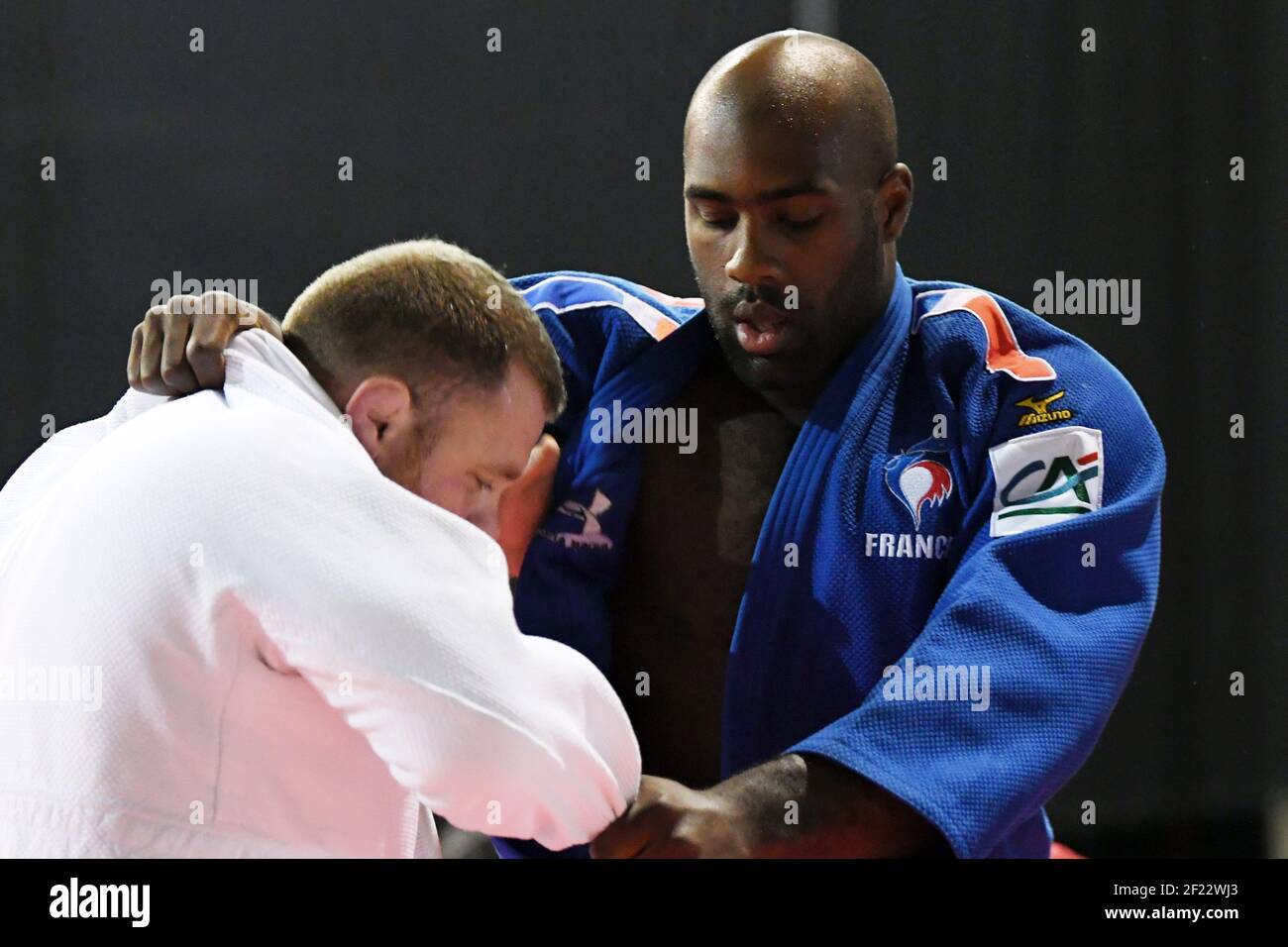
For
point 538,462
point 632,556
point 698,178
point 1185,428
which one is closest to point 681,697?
point 632,556

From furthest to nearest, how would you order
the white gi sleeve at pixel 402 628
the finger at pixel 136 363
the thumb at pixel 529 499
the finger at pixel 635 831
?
the thumb at pixel 529 499 < the finger at pixel 136 363 < the finger at pixel 635 831 < the white gi sleeve at pixel 402 628

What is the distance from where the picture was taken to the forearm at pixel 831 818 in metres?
1.24

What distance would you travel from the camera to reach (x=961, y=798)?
1236mm

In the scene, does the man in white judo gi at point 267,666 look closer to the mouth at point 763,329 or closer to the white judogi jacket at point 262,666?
the white judogi jacket at point 262,666

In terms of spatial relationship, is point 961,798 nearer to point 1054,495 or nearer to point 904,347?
point 1054,495

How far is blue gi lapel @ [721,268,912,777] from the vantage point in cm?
146

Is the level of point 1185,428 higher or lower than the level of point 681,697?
higher

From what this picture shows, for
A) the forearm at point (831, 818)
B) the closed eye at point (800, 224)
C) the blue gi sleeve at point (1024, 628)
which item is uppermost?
the closed eye at point (800, 224)

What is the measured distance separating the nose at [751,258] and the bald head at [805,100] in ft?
0.33

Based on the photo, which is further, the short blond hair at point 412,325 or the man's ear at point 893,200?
the man's ear at point 893,200

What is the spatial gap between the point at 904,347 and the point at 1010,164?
1022mm

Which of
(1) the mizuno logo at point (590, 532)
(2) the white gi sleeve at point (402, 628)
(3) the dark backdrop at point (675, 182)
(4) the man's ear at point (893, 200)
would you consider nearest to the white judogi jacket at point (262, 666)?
(2) the white gi sleeve at point (402, 628)

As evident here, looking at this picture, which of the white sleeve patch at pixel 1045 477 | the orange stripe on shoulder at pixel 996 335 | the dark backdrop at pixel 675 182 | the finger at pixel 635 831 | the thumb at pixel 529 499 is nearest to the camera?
the finger at pixel 635 831
